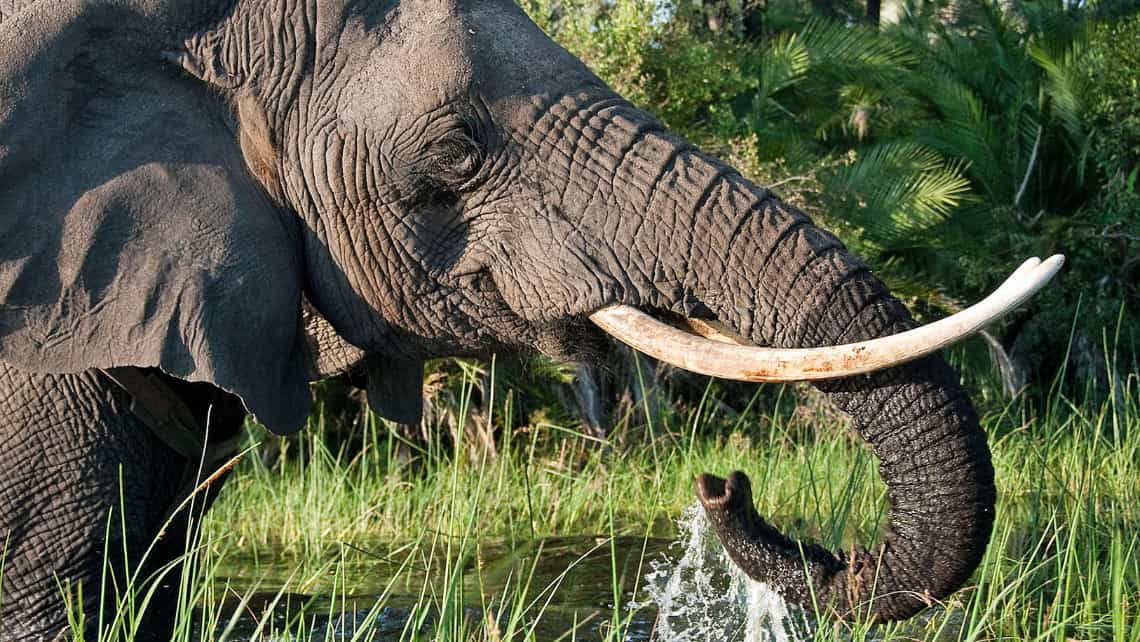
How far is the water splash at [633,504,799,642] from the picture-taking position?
483cm

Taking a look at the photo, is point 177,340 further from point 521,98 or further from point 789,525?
point 789,525

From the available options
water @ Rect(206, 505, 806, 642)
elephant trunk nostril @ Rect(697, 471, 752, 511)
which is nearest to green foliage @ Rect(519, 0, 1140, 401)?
water @ Rect(206, 505, 806, 642)

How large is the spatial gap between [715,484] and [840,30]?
1050 cm

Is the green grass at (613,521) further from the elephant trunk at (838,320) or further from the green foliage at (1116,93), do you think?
the green foliage at (1116,93)

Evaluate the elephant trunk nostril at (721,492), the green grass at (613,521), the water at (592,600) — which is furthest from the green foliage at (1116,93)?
the elephant trunk nostril at (721,492)

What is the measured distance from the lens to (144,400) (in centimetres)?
358

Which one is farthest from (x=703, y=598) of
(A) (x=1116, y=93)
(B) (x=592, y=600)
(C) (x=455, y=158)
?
(A) (x=1116, y=93)

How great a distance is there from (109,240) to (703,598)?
2.72 metres

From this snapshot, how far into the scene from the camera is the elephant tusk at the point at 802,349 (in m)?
2.97

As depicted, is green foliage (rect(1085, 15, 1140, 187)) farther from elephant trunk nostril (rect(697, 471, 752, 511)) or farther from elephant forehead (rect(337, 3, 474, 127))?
elephant forehead (rect(337, 3, 474, 127))

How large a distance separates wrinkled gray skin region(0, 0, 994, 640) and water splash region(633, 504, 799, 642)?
123 cm

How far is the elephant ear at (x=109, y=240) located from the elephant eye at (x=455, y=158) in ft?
1.46

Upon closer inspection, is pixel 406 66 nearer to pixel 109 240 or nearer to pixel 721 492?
pixel 109 240

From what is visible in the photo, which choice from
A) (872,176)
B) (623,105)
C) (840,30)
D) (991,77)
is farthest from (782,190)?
(623,105)
